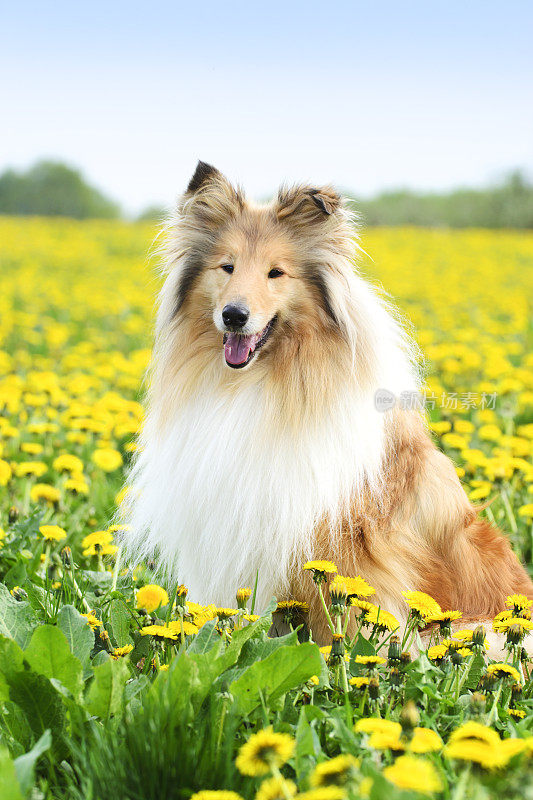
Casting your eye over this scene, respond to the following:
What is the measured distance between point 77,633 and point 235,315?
4.27ft

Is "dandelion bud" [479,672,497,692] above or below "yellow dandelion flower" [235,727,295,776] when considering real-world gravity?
below

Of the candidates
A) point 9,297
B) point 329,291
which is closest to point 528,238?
point 9,297

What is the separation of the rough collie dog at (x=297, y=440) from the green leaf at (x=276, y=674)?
0.79m

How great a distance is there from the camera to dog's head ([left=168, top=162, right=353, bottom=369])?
3131 millimetres

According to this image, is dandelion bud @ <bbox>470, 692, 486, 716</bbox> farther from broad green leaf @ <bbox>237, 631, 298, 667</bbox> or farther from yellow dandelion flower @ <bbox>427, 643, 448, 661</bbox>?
broad green leaf @ <bbox>237, 631, 298, 667</bbox>

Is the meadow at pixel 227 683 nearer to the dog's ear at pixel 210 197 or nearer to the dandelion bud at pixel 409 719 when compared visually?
the dandelion bud at pixel 409 719

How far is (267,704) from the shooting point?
227cm

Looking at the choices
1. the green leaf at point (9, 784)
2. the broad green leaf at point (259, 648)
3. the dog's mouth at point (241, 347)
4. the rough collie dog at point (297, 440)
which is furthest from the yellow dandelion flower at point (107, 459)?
the green leaf at point (9, 784)

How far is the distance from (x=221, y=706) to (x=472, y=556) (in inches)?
55.9

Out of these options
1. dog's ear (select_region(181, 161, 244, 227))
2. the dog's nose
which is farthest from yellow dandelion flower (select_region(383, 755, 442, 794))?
dog's ear (select_region(181, 161, 244, 227))

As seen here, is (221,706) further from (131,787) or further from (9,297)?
(9,297)

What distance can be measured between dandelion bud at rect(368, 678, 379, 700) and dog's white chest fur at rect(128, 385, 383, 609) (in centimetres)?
81

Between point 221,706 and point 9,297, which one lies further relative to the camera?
point 9,297

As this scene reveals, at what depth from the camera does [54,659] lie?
2.28 metres
